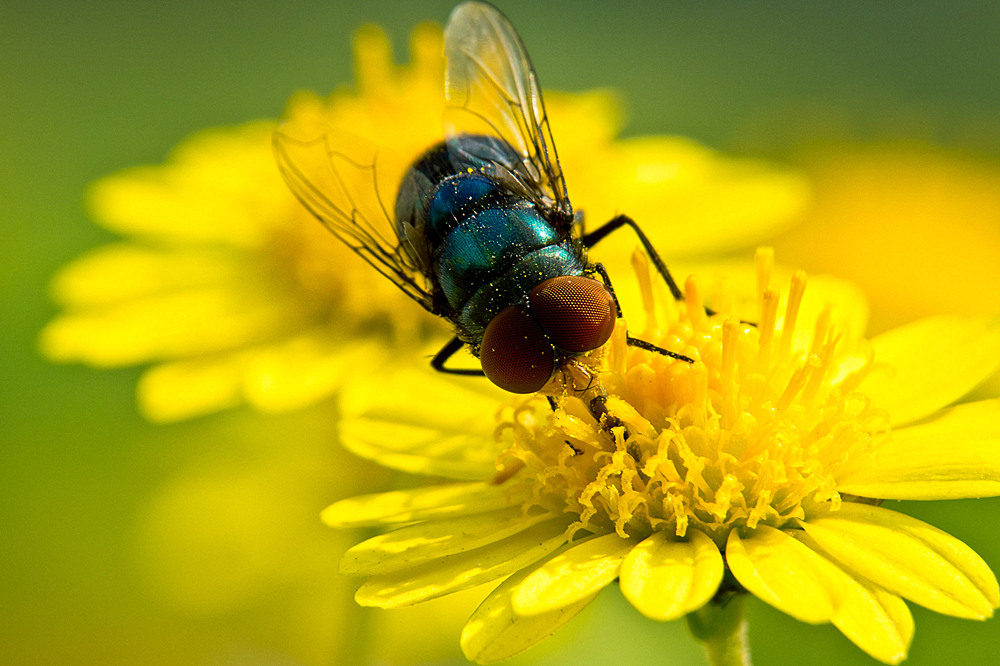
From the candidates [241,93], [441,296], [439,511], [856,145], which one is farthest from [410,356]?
[241,93]

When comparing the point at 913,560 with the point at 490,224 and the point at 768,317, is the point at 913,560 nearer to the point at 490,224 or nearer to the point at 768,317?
the point at 768,317

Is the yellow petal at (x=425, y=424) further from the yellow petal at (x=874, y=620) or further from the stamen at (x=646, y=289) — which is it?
the yellow petal at (x=874, y=620)

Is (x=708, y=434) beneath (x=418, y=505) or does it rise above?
above

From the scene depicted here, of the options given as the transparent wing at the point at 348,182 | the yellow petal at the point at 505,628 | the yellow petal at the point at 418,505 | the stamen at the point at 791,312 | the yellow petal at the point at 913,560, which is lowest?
the yellow petal at the point at 418,505

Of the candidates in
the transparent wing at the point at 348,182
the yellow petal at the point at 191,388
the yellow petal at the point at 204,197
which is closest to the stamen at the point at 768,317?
the transparent wing at the point at 348,182

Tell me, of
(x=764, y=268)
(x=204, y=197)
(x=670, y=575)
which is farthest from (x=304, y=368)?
(x=670, y=575)

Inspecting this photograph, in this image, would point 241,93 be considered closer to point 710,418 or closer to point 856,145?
point 856,145
